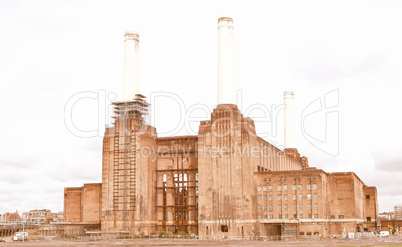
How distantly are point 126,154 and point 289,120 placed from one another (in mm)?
56087

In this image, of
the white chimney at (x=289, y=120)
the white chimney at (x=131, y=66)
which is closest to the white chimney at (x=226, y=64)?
the white chimney at (x=131, y=66)

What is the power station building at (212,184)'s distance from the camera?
90.5 metres

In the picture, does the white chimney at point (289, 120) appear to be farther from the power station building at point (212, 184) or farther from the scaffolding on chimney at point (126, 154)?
the scaffolding on chimney at point (126, 154)

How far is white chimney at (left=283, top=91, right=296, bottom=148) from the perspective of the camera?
138000mm

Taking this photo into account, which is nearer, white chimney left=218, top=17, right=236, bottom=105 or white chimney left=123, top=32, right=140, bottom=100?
white chimney left=218, top=17, right=236, bottom=105

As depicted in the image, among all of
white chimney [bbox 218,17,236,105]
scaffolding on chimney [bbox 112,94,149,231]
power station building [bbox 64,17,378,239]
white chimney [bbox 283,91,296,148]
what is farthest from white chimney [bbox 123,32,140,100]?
white chimney [bbox 283,91,296,148]

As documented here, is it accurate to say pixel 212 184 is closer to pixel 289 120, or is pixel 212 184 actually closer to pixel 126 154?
pixel 126 154

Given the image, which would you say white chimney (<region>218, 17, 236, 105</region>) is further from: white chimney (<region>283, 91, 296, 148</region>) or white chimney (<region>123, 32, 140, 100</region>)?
white chimney (<region>283, 91, 296, 148</region>)

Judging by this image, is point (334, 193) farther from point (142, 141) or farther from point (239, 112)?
point (142, 141)

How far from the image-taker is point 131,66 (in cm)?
10525

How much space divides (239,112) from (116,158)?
2747 cm

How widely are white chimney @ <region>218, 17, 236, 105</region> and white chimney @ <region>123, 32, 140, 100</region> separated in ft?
63.1

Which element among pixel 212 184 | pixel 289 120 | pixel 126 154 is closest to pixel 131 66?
pixel 126 154

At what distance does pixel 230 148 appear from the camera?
303ft
